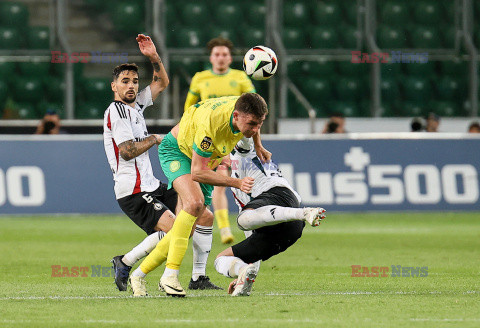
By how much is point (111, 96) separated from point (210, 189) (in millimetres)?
12171

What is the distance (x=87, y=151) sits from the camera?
16062 mm

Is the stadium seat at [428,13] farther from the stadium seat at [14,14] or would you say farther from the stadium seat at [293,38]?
the stadium seat at [14,14]

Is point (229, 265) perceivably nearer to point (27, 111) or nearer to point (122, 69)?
point (122, 69)

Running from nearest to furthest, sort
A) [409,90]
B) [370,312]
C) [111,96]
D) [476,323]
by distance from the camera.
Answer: [476,323] < [370,312] < [111,96] < [409,90]

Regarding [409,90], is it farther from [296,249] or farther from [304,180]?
[296,249]

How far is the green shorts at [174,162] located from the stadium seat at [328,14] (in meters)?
13.6

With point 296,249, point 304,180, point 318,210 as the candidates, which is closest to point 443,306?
point 318,210

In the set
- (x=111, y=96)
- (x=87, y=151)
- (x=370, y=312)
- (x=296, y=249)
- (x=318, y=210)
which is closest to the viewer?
(x=370, y=312)

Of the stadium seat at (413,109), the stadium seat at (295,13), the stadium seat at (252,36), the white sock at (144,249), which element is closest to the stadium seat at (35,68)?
the stadium seat at (252,36)

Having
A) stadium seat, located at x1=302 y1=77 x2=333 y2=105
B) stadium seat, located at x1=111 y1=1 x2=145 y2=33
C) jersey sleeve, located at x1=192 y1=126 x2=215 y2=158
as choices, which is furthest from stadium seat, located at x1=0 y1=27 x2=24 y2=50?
jersey sleeve, located at x1=192 y1=126 x2=215 y2=158

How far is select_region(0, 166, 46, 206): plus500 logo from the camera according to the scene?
15.6 metres

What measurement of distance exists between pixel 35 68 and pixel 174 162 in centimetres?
1266

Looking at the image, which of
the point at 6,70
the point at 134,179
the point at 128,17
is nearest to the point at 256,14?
the point at 128,17

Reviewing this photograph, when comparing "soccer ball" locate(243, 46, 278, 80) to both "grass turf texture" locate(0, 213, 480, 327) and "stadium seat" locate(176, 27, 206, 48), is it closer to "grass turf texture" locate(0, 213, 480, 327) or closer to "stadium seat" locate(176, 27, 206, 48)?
"grass turf texture" locate(0, 213, 480, 327)
